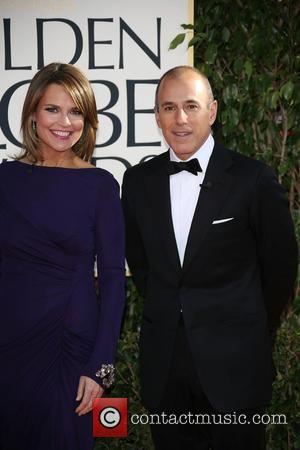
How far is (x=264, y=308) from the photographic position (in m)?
2.71

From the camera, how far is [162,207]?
2.67m

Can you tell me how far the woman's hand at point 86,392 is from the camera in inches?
93.0

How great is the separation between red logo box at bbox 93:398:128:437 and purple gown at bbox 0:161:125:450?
0.69 m

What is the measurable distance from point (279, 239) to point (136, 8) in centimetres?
174

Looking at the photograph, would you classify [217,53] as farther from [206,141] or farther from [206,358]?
[206,358]

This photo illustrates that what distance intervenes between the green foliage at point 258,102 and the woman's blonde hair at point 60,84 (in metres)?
1.19

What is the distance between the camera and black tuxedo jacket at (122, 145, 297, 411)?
257 centimetres

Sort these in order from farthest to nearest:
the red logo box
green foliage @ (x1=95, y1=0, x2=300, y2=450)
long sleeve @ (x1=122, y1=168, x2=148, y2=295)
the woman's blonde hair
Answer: green foliage @ (x1=95, y1=0, x2=300, y2=450) < the red logo box < long sleeve @ (x1=122, y1=168, x2=148, y2=295) < the woman's blonde hair

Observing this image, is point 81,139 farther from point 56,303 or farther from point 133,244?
point 56,303

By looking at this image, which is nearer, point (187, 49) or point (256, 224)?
point (256, 224)

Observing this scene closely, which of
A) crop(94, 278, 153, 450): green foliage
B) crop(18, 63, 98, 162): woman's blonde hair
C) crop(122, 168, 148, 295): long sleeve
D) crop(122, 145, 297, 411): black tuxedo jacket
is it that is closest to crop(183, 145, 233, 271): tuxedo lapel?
crop(122, 145, 297, 411): black tuxedo jacket

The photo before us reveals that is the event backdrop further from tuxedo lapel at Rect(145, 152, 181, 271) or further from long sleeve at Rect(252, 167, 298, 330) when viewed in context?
long sleeve at Rect(252, 167, 298, 330)

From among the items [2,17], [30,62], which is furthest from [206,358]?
[2,17]

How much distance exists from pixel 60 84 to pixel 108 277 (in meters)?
0.80
